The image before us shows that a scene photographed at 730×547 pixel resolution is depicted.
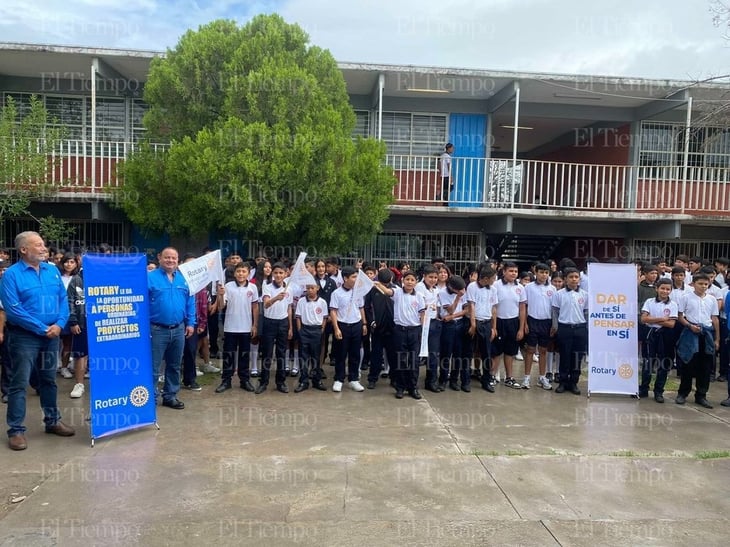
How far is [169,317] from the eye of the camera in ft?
19.5

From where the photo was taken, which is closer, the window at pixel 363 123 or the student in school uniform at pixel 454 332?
the student in school uniform at pixel 454 332

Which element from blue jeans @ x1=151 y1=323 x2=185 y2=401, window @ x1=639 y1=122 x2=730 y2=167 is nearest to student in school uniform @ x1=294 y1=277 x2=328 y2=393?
blue jeans @ x1=151 y1=323 x2=185 y2=401

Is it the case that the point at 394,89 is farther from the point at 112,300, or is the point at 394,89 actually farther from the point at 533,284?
the point at 112,300

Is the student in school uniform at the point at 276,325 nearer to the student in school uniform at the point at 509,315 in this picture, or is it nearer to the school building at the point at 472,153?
the student in school uniform at the point at 509,315

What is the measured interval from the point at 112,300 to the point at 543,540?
417 centimetres

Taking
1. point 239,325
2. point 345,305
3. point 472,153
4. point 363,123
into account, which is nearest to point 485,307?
point 345,305

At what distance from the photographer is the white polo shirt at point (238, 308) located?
275 inches

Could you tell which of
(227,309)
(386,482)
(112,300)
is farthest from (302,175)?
(386,482)

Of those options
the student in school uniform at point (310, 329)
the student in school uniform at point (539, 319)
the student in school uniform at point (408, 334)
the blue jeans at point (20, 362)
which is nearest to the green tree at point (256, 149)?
the student in school uniform at point (310, 329)

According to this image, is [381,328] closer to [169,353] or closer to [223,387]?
[223,387]

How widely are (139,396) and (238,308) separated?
5.92 ft

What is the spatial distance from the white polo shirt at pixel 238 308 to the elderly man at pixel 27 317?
2.13 m

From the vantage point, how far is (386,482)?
4.41 m

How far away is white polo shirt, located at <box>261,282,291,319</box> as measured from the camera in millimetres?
7004
